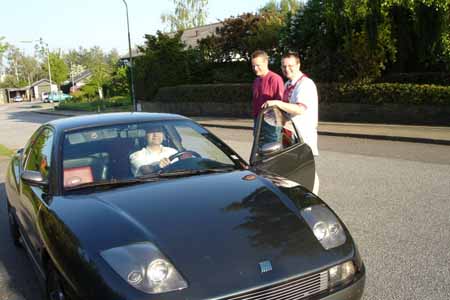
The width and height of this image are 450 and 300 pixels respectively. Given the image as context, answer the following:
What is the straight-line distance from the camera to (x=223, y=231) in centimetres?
274

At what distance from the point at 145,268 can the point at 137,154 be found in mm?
1485

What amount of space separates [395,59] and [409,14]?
5.05 ft

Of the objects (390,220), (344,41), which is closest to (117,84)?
(344,41)

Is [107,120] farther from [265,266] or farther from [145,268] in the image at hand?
[265,266]

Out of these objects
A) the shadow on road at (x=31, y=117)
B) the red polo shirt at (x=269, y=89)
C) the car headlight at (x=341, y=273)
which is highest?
the red polo shirt at (x=269, y=89)

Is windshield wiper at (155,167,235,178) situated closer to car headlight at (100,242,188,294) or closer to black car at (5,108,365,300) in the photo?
black car at (5,108,365,300)

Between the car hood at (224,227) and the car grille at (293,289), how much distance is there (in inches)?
1.6

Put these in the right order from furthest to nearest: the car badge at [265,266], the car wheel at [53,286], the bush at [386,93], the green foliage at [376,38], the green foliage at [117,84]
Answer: the green foliage at [117,84], the green foliage at [376,38], the bush at [386,93], the car wheel at [53,286], the car badge at [265,266]

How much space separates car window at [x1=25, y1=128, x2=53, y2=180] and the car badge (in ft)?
6.38

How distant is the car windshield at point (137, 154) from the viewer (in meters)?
3.61

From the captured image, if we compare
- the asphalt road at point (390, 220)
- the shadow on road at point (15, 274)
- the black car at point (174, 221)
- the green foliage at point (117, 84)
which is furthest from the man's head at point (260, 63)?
the green foliage at point (117, 84)

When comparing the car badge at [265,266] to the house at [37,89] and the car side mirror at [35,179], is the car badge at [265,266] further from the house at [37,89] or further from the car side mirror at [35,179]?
the house at [37,89]

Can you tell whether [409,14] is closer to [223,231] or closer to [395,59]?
[395,59]

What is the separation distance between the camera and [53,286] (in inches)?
124
